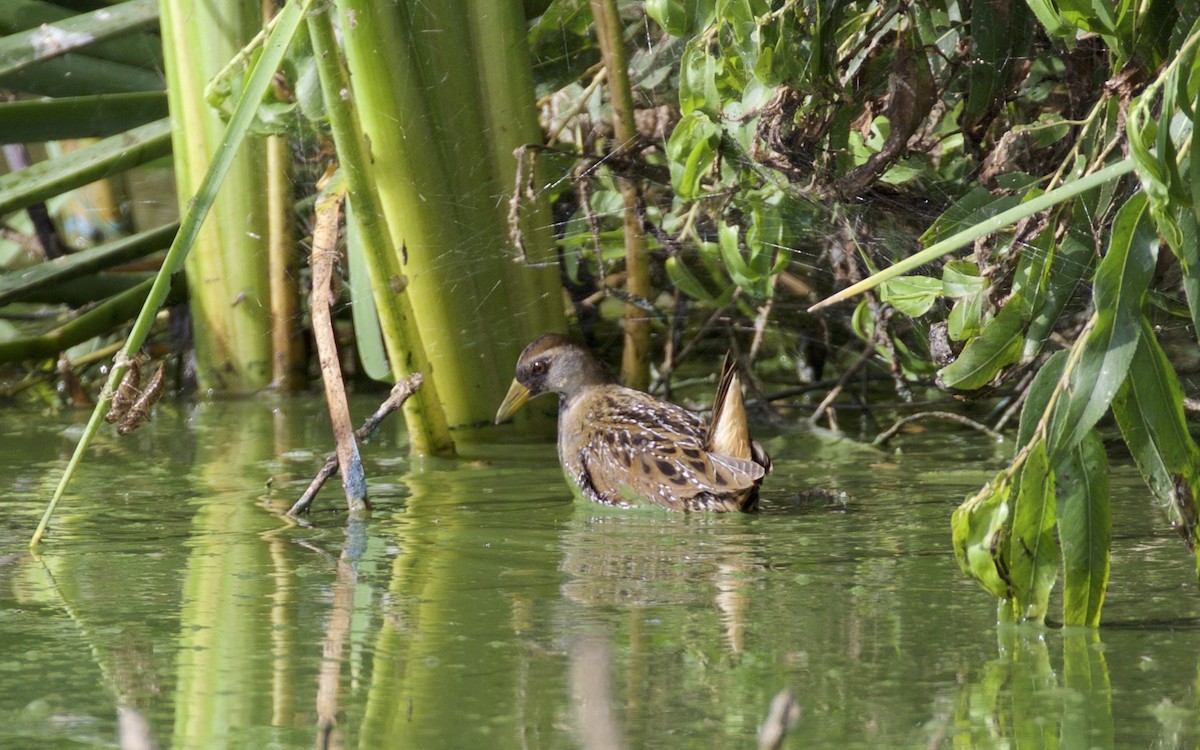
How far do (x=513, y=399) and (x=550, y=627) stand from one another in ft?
6.94

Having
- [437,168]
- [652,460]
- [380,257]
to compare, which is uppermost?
[437,168]

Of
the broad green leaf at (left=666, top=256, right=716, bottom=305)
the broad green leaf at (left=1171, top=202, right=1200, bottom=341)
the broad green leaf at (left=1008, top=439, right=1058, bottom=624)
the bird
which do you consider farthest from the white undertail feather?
the broad green leaf at (left=1171, top=202, right=1200, bottom=341)

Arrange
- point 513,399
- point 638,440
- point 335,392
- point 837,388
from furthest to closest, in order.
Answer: point 837,388 < point 513,399 < point 638,440 < point 335,392

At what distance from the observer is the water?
2072mm

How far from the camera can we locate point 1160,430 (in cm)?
224

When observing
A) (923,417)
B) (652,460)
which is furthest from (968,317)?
(923,417)

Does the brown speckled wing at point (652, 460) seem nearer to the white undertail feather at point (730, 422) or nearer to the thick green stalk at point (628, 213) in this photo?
the white undertail feather at point (730, 422)

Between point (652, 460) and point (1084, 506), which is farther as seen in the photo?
point (652, 460)

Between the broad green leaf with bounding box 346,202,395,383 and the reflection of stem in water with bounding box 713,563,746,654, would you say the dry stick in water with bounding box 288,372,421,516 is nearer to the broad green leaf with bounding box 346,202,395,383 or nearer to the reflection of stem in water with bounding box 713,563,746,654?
the broad green leaf with bounding box 346,202,395,383

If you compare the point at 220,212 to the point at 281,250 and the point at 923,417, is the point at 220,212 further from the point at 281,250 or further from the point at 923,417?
the point at 923,417

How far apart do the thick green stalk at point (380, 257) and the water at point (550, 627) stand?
1.15 feet

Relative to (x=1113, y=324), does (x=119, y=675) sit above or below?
below

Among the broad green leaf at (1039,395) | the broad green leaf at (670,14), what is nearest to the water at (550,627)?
the broad green leaf at (1039,395)

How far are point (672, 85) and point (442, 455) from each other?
3.87ft
